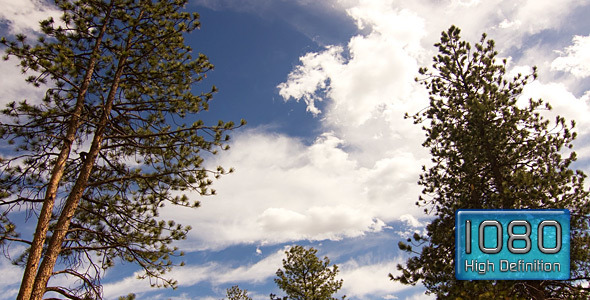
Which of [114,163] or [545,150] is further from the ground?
[545,150]

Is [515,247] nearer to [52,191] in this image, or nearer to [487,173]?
[487,173]

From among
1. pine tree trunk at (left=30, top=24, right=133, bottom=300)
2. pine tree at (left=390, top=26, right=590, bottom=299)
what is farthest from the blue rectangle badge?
pine tree trunk at (left=30, top=24, right=133, bottom=300)

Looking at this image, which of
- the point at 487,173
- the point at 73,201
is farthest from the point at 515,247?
the point at 73,201

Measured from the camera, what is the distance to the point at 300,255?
24.5 metres

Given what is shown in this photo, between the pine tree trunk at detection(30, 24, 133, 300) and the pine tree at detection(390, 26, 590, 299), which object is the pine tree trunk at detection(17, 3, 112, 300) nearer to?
the pine tree trunk at detection(30, 24, 133, 300)

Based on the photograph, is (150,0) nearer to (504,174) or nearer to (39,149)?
(39,149)

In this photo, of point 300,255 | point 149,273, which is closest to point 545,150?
point 149,273

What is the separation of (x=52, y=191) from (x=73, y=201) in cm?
45

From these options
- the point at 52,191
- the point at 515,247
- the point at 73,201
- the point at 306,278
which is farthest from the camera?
the point at 306,278

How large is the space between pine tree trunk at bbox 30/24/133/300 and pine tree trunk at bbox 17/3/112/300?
0.15m

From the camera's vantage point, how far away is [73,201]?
296 inches

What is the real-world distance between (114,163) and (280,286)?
17873mm

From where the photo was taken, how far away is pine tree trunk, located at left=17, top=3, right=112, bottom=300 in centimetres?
659

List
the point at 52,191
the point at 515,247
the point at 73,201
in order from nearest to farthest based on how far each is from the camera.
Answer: the point at 52,191, the point at 73,201, the point at 515,247
